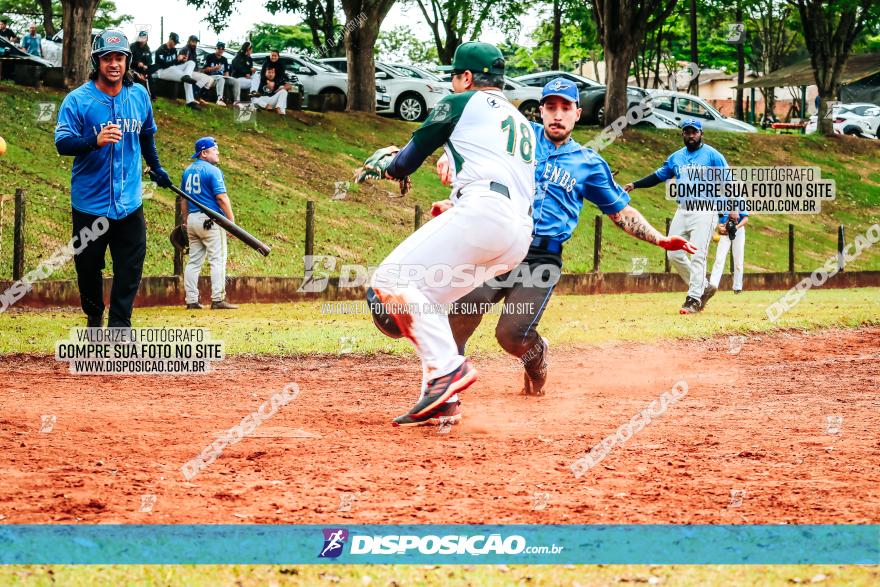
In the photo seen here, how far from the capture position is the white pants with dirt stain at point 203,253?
1391 cm

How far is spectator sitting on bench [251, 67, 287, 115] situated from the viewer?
27953 millimetres

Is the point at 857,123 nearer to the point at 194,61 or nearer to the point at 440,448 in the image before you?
the point at 194,61

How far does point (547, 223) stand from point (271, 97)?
21369mm

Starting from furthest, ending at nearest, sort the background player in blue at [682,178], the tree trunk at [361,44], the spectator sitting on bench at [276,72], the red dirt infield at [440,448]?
the tree trunk at [361,44], the spectator sitting on bench at [276,72], the background player in blue at [682,178], the red dirt infield at [440,448]

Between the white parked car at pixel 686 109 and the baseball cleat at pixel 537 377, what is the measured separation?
101 ft

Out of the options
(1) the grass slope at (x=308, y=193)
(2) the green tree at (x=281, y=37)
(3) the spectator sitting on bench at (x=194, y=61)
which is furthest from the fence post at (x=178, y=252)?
(2) the green tree at (x=281, y=37)

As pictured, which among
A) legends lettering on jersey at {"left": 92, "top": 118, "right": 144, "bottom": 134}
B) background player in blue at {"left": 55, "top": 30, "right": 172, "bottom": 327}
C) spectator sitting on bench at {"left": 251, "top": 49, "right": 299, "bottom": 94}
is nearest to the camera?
background player in blue at {"left": 55, "top": 30, "right": 172, "bottom": 327}

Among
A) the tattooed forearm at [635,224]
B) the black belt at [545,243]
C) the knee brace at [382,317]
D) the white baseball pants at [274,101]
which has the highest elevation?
the white baseball pants at [274,101]

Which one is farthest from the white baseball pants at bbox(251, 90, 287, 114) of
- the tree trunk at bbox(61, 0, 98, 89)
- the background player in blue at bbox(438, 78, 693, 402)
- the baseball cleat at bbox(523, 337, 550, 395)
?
the baseball cleat at bbox(523, 337, 550, 395)

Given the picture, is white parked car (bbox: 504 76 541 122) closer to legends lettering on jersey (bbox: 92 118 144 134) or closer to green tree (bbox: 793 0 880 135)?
green tree (bbox: 793 0 880 135)

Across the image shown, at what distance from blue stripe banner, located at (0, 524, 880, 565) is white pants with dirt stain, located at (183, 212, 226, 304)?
9.97 m

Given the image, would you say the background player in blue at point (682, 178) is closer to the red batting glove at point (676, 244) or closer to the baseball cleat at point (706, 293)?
the baseball cleat at point (706, 293)

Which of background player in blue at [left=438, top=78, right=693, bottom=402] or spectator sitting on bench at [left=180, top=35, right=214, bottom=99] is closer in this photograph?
background player in blue at [left=438, top=78, right=693, bottom=402]

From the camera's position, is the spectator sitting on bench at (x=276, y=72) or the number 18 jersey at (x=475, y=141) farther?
the spectator sitting on bench at (x=276, y=72)
